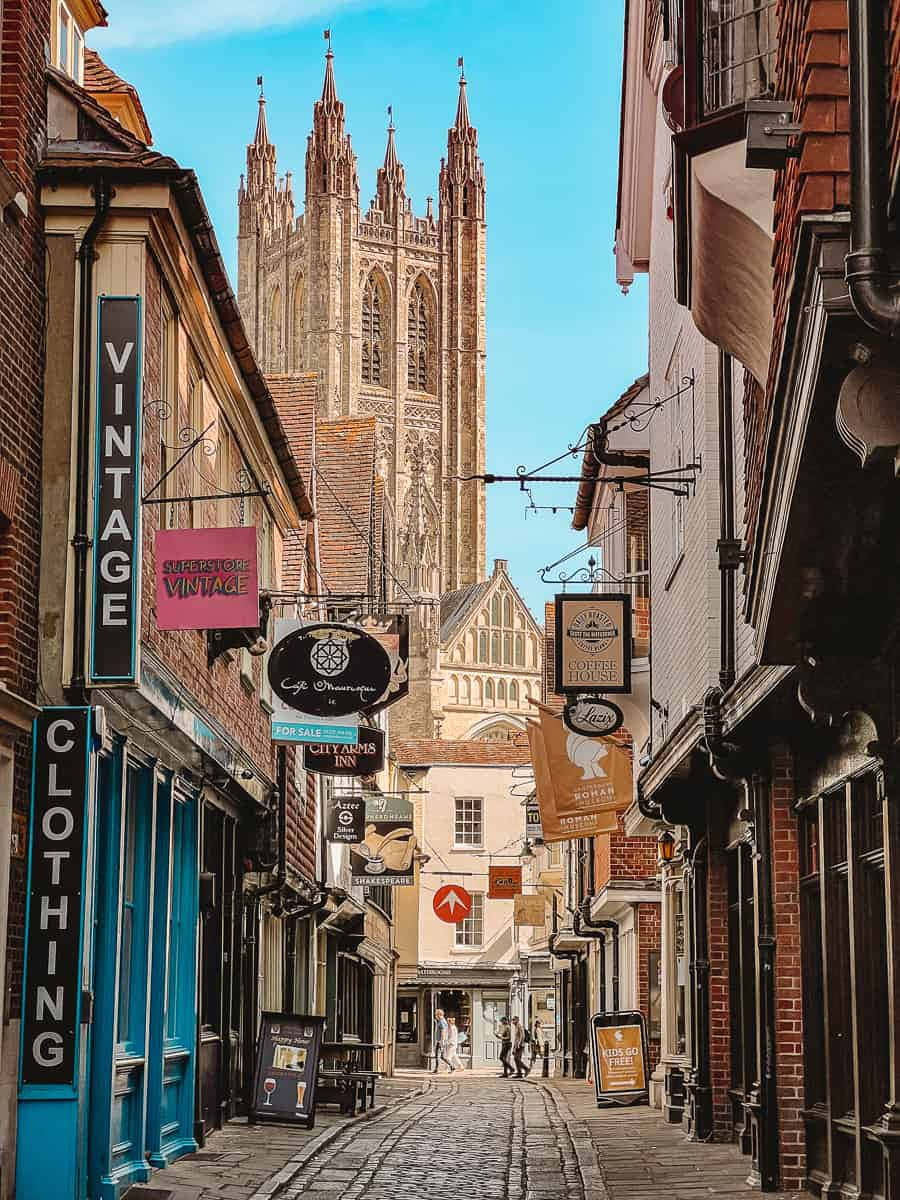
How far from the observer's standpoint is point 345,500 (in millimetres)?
40250

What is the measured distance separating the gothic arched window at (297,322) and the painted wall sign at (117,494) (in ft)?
377

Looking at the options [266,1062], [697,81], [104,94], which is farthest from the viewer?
[266,1062]

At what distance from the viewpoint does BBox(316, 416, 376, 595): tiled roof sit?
3841 cm

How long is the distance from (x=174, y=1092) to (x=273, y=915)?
28.5 feet

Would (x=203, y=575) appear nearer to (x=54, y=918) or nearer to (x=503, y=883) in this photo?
(x=54, y=918)

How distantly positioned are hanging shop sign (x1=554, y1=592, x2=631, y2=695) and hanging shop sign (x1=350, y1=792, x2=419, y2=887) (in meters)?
9.49

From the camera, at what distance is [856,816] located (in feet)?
36.6

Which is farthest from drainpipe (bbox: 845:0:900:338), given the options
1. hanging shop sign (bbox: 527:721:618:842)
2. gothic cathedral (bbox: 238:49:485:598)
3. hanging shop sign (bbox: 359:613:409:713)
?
gothic cathedral (bbox: 238:49:485:598)

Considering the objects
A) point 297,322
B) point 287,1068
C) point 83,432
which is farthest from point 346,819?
point 297,322

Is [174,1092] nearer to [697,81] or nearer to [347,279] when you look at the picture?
[697,81]

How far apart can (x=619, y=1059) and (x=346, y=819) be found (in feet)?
20.0

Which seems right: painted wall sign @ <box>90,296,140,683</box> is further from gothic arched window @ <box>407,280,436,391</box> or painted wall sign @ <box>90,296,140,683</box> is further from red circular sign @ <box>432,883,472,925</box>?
gothic arched window @ <box>407,280,436,391</box>

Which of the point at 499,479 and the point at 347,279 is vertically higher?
the point at 347,279

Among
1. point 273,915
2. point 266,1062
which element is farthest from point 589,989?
point 266,1062
